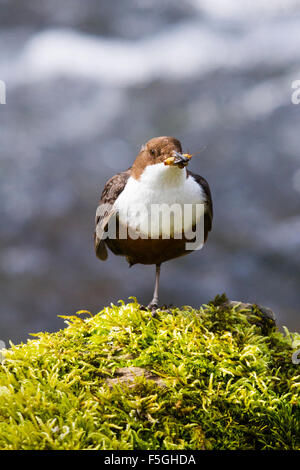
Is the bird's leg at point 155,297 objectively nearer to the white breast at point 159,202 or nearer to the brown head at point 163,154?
the white breast at point 159,202

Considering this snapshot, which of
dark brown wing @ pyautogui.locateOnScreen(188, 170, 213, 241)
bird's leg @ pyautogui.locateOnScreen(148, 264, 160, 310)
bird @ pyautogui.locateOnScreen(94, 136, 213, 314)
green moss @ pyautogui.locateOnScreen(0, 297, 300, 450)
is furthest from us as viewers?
dark brown wing @ pyautogui.locateOnScreen(188, 170, 213, 241)

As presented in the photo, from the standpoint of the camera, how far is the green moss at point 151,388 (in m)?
2.01

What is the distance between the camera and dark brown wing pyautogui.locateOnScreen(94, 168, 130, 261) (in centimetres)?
341

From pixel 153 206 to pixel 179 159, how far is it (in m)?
0.44

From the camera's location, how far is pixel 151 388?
7.36 feet

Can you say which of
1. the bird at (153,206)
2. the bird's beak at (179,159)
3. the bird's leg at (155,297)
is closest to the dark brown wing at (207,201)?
the bird at (153,206)

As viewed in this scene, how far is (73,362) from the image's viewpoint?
94.9 inches

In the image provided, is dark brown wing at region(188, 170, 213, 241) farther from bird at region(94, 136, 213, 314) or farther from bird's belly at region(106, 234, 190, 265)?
bird's belly at region(106, 234, 190, 265)

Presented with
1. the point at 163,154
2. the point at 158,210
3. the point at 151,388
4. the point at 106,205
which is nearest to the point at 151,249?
the point at 158,210

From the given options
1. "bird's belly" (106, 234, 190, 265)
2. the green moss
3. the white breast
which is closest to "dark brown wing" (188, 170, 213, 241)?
the white breast

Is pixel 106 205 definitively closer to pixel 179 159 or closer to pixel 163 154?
pixel 163 154

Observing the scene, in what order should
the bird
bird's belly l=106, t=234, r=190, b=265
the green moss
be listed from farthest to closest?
bird's belly l=106, t=234, r=190, b=265 < the bird < the green moss

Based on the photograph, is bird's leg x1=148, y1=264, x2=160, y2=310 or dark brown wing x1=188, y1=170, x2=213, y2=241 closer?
bird's leg x1=148, y1=264, x2=160, y2=310
